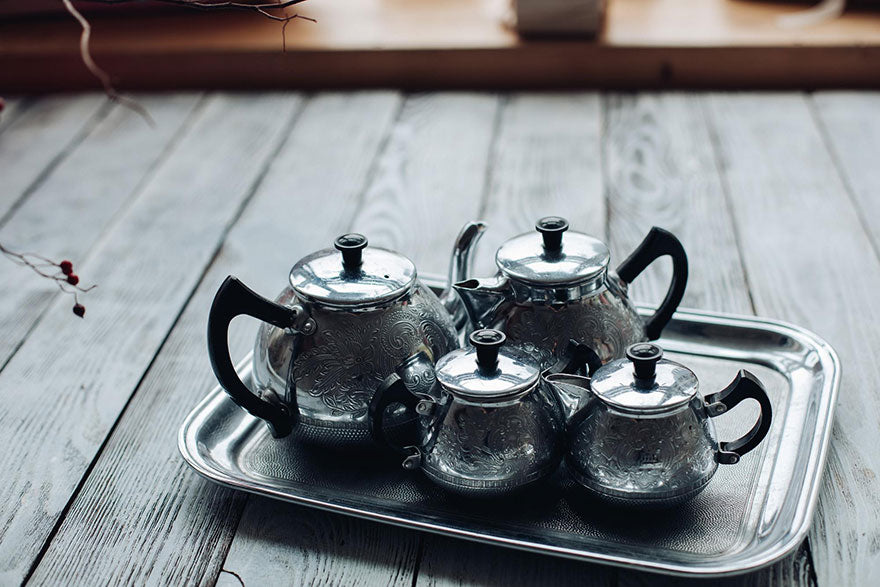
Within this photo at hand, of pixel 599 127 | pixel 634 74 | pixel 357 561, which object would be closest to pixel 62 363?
pixel 357 561

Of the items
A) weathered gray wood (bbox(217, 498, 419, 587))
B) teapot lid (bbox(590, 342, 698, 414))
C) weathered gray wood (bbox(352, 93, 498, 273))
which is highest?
teapot lid (bbox(590, 342, 698, 414))

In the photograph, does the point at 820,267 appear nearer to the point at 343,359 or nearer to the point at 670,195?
the point at 670,195

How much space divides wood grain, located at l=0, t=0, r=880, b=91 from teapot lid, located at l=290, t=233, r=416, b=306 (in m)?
0.97

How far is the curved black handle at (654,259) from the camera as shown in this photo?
75 cm

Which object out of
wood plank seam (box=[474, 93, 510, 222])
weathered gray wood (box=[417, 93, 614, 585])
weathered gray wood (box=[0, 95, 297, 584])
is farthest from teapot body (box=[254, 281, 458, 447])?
wood plank seam (box=[474, 93, 510, 222])

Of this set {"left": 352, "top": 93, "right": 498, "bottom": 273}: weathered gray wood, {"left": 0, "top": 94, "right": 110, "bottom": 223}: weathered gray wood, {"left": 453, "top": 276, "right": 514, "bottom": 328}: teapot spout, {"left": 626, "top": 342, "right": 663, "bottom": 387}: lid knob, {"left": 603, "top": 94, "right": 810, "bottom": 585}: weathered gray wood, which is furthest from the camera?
{"left": 0, "top": 94, "right": 110, "bottom": 223}: weathered gray wood

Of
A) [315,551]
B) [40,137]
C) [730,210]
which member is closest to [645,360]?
[315,551]

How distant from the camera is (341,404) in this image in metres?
0.68

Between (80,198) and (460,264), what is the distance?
2.43ft

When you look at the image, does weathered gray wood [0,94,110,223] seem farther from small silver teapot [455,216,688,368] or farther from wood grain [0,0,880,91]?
small silver teapot [455,216,688,368]

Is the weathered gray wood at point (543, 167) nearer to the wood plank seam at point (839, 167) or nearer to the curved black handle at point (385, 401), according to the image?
the wood plank seam at point (839, 167)

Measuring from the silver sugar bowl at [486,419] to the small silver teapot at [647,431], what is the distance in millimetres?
26

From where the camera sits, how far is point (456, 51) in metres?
1.60

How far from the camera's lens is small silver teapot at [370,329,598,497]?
2.05 ft
